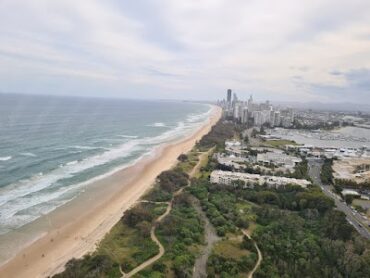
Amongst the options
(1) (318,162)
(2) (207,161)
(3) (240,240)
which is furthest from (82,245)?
(1) (318,162)

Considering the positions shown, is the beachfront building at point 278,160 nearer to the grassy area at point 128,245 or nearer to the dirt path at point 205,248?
the dirt path at point 205,248

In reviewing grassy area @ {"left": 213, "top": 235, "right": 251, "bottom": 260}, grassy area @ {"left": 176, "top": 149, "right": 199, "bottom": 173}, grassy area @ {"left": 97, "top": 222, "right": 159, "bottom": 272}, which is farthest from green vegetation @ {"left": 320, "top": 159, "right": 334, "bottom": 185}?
grassy area @ {"left": 97, "top": 222, "right": 159, "bottom": 272}

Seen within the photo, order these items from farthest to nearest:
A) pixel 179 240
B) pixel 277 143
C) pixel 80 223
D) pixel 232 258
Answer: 1. pixel 277 143
2. pixel 80 223
3. pixel 179 240
4. pixel 232 258

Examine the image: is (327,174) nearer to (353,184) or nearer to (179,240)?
(353,184)

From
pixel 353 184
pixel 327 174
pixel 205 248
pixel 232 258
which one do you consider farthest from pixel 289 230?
pixel 327 174

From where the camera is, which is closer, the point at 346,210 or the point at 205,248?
the point at 205,248

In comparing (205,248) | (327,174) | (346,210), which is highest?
(205,248)

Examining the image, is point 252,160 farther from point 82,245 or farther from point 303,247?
point 82,245

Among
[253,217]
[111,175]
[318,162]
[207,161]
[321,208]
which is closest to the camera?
[253,217]
